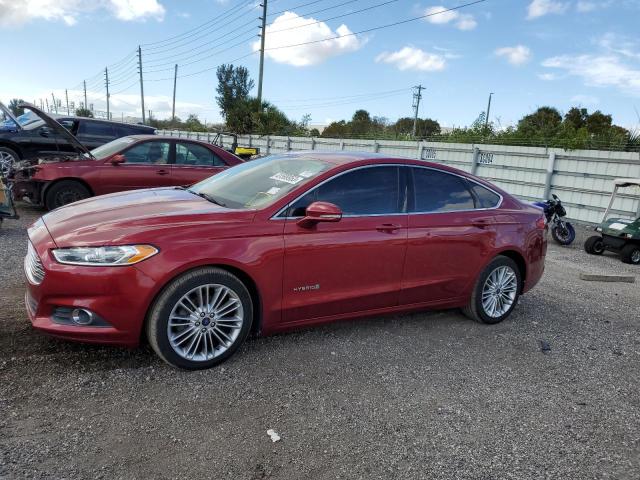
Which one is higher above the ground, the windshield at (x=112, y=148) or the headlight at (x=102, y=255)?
the windshield at (x=112, y=148)

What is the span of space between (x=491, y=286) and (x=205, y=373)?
2.84 metres

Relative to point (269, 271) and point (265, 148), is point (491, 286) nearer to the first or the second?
point (269, 271)

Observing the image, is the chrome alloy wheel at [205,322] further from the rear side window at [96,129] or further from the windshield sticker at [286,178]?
the rear side window at [96,129]

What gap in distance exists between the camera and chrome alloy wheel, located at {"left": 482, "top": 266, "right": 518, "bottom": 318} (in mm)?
4789

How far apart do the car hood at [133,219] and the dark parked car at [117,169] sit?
4.40 meters

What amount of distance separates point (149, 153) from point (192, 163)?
0.72m

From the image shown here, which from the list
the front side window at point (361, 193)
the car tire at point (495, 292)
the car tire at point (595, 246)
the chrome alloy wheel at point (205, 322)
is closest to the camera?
the chrome alloy wheel at point (205, 322)

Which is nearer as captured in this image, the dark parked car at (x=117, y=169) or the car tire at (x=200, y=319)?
the car tire at (x=200, y=319)

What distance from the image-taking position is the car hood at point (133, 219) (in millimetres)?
3184

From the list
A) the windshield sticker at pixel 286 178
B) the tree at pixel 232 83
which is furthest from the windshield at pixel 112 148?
the tree at pixel 232 83

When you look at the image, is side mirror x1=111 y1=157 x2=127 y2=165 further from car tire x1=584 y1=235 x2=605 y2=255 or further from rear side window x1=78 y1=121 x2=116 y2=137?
car tire x1=584 y1=235 x2=605 y2=255

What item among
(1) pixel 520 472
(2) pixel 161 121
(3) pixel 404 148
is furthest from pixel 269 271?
(2) pixel 161 121

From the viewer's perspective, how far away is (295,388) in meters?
3.32

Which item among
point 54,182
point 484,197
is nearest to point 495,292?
point 484,197
